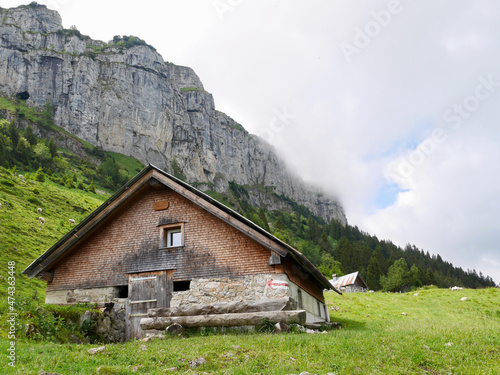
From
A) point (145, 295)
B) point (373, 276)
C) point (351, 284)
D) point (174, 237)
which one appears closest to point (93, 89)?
point (373, 276)

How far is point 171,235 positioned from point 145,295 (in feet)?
9.54

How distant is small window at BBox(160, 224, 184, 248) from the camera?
17281 millimetres

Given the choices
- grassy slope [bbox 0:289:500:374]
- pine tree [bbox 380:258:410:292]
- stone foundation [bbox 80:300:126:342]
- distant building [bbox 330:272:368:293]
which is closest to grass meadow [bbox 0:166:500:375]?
grassy slope [bbox 0:289:500:374]

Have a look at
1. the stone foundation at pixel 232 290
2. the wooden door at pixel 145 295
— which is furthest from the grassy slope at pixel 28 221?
the stone foundation at pixel 232 290

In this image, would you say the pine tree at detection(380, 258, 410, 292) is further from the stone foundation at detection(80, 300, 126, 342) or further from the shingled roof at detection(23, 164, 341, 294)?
the stone foundation at detection(80, 300, 126, 342)

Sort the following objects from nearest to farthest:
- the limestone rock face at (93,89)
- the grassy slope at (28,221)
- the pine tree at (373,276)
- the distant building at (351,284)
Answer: the grassy slope at (28,221)
the distant building at (351,284)
the pine tree at (373,276)
the limestone rock face at (93,89)

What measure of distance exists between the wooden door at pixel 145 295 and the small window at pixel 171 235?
4.38 feet

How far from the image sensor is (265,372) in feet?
24.5

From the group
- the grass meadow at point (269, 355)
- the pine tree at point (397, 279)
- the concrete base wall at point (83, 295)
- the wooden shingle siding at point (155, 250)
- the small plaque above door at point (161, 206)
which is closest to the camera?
the grass meadow at point (269, 355)

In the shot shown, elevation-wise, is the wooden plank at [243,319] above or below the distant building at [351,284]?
above

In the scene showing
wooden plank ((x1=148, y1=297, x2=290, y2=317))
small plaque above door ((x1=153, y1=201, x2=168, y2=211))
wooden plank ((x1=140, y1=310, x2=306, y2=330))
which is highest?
small plaque above door ((x1=153, y1=201, x2=168, y2=211))

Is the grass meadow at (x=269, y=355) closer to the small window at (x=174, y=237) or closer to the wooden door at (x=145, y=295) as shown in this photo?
the wooden door at (x=145, y=295)

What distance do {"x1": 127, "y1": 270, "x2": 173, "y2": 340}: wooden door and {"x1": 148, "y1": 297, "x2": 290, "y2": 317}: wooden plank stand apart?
1745mm

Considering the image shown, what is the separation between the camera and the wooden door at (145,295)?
53.6 ft
